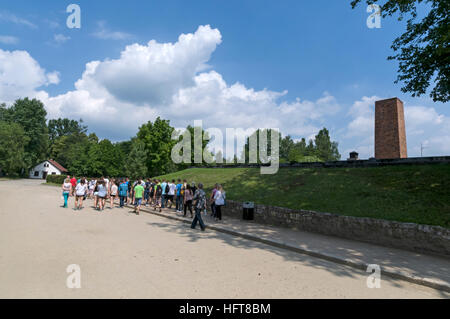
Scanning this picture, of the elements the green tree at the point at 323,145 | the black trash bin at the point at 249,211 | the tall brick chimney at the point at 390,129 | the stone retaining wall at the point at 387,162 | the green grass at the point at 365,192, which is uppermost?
the green tree at the point at 323,145

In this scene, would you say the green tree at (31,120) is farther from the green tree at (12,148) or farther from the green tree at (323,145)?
the green tree at (323,145)

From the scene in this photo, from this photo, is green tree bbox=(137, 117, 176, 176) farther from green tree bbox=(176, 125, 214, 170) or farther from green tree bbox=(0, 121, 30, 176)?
green tree bbox=(0, 121, 30, 176)

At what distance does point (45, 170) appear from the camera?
68750 mm

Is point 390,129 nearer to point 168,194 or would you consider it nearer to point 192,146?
point 168,194

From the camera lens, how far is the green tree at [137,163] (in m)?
45.3

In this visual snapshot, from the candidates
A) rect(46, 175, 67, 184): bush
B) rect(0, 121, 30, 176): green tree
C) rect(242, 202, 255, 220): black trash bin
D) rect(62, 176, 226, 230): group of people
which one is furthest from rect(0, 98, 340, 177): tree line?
rect(242, 202, 255, 220): black trash bin

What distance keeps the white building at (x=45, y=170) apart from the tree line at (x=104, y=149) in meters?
2.23

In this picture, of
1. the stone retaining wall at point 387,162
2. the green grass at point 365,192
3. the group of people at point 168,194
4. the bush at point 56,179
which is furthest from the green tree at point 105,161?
the stone retaining wall at point 387,162

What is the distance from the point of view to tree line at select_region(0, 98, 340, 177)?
142 ft

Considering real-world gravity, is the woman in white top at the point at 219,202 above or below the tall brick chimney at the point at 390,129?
below

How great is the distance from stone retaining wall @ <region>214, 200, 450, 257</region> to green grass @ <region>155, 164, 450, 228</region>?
0.45 metres
